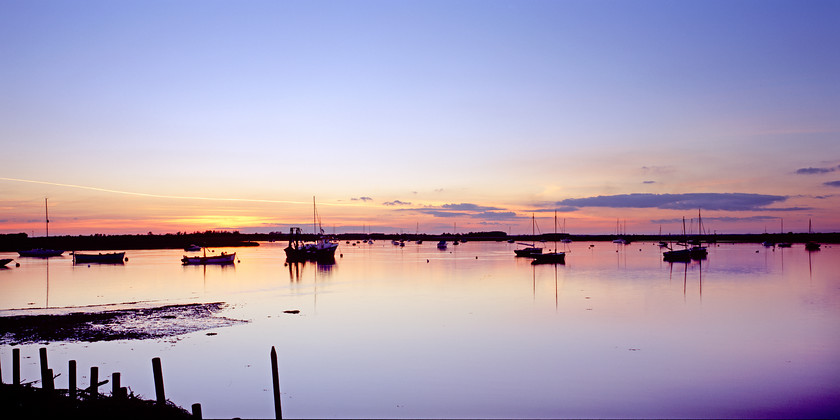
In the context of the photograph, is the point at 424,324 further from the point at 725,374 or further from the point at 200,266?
the point at 200,266

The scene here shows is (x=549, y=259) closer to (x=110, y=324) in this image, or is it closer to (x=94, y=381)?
(x=110, y=324)

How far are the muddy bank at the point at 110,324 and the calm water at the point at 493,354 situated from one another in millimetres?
1367

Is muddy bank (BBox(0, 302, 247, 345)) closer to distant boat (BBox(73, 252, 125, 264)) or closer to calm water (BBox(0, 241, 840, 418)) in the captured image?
calm water (BBox(0, 241, 840, 418))

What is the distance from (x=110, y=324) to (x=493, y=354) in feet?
56.7

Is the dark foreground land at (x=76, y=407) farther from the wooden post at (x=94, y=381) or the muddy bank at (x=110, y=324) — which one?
the muddy bank at (x=110, y=324)

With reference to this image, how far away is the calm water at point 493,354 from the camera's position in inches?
591

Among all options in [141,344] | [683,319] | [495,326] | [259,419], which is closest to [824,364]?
[683,319]

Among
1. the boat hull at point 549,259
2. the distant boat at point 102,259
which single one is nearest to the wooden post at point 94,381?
the boat hull at point 549,259

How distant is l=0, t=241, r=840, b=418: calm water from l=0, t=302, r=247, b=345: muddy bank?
53.8 inches

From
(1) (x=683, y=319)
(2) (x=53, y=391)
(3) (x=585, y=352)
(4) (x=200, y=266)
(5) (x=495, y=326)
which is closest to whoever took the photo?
(2) (x=53, y=391)

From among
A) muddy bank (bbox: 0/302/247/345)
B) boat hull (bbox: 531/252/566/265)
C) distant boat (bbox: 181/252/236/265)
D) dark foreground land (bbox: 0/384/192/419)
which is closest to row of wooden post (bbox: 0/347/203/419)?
dark foreground land (bbox: 0/384/192/419)

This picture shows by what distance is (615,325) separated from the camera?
86.9ft

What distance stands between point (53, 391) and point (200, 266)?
6447 cm

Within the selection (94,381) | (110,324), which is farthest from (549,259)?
(94,381)
